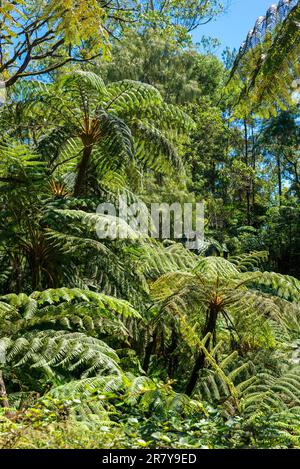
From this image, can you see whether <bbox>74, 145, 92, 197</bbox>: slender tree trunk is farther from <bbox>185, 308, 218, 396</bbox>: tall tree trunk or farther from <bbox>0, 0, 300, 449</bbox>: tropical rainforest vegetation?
<bbox>185, 308, 218, 396</bbox>: tall tree trunk

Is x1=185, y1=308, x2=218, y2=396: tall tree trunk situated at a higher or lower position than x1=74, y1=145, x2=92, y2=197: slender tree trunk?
lower

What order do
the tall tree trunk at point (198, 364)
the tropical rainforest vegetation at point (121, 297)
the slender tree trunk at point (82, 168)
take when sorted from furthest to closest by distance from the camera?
the slender tree trunk at point (82, 168) < the tall tree trunk at point (198, 364) < the tropical rainforest vegetation at point (121, 297)

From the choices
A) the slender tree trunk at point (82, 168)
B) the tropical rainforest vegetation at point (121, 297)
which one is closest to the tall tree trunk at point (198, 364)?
the tropical rainforest vegetation at point (121, 297)

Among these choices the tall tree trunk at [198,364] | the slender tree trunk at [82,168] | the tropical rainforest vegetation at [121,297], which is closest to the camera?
the tropical rainforest vegetation at [121,297]

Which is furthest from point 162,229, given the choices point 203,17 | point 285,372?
point 203,17

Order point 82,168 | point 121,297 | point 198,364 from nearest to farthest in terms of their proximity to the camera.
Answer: point 198,364 < point 121,297 < point 82,168

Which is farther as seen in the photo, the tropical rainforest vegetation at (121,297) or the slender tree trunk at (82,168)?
the slender tree trunk at (82,168)

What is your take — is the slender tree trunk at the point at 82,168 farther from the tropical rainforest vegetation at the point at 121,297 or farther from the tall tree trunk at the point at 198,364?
the tall tree trunk at the point at 198,364

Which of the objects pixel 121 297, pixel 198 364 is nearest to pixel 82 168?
pixel 121 297

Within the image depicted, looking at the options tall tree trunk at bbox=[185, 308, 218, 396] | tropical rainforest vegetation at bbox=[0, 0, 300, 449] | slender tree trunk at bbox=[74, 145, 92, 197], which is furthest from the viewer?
slender tree trunk at bbox=[74, 145, 92, 197]

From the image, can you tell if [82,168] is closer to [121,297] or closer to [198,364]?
[121,297]

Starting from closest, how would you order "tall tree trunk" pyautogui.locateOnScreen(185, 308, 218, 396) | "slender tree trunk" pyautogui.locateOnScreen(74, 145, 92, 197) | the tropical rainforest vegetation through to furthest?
the tropical rainforest vegetation < "tall tree trunk" pyautogui.locateOnScreen(185, 308, 218, 396) < "slender tree trunk" pyautogui.locateOnScreen(74, 145, 92, 197)

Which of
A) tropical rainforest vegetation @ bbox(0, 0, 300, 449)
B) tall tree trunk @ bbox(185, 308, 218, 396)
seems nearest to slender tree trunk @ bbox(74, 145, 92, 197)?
tropical rainforest vegetation @ bbox(0, 0, 300, 449)

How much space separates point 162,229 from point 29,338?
6.28 m
